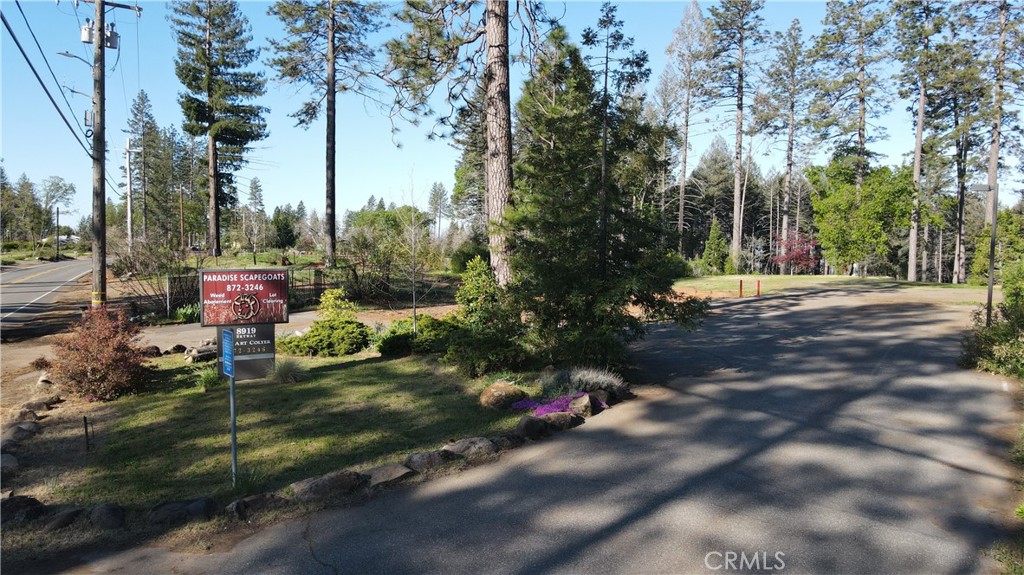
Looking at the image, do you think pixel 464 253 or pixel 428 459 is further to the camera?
pixel 464 253

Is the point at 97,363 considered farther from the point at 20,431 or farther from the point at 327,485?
the point at 327,485

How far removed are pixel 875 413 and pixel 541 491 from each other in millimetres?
5136

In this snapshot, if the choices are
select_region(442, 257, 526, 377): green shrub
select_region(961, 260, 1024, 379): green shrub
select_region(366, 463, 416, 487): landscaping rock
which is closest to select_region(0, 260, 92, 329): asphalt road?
select_region(442, 257, 526, 377): green shrub

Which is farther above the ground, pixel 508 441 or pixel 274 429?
pixel 508 441

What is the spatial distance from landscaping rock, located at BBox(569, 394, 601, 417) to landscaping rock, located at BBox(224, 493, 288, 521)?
13.1 feet

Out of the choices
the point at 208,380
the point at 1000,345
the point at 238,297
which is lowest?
the point at 208,380

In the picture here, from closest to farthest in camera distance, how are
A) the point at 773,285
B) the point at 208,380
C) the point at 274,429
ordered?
the point at 274,429 < the point at 208,380 < the point at 773,285

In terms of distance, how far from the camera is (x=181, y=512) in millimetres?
5309

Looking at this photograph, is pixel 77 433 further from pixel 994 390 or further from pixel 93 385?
pixel 994 390

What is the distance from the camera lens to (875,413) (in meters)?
→ 7.93

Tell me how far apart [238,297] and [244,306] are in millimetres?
125

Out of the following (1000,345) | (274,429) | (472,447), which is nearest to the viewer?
(472,447)

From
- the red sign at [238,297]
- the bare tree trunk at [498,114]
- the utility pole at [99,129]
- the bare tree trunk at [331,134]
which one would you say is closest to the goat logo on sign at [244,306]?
the red sign at [238,297]

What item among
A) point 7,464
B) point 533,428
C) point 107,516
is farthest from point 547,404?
point 7,464
